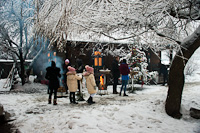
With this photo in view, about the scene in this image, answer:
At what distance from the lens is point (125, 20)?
5.06 meters

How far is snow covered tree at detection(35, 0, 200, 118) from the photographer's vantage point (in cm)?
361

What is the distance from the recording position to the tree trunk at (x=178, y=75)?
5.26 metres

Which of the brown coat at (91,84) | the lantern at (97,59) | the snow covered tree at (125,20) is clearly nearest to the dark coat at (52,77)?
the brown coat at (91,84)

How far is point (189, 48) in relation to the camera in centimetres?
529

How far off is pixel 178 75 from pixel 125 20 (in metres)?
2.49

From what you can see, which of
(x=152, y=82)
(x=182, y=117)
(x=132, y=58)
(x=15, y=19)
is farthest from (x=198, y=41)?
(x=15, y=19)

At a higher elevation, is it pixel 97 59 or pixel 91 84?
pixel 97 59

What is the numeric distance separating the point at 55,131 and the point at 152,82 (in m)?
13.0

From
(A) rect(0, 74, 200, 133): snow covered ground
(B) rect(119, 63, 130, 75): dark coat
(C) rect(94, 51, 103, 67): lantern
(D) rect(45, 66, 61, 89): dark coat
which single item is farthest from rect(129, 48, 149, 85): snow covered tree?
(D) rect(45, 66, 61, 89): dark coat

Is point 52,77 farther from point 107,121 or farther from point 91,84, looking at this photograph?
point 107,121

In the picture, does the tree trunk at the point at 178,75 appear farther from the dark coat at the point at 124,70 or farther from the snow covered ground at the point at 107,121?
the dark coat at the point at 124,70

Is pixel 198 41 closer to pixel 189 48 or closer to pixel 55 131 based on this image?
pixel 189 48

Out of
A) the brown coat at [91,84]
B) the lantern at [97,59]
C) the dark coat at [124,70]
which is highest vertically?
the lantern at [97,59]

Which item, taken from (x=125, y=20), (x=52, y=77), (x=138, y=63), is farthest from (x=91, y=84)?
(x=138, y=63)
